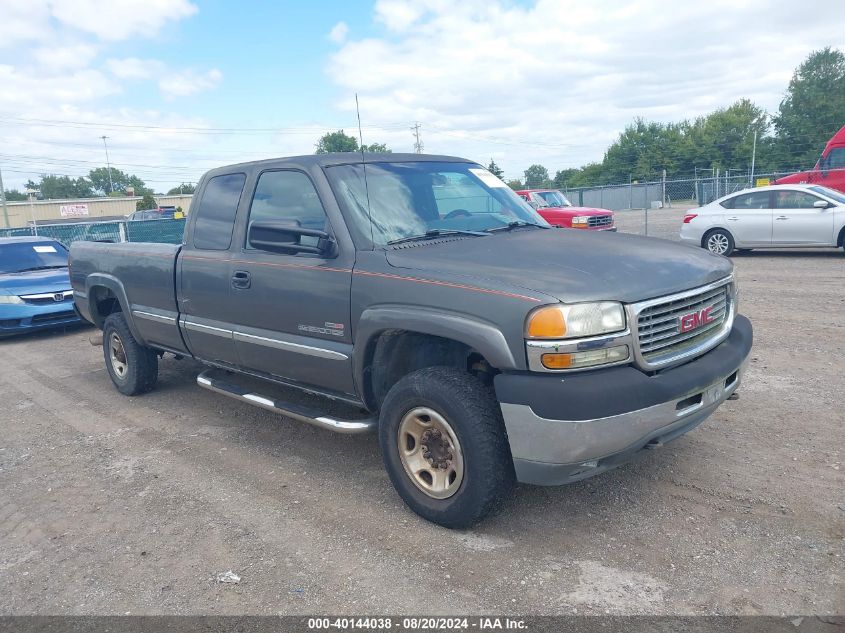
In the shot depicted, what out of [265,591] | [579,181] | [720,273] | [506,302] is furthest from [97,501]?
[579,181]

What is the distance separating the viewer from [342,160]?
4.21 m

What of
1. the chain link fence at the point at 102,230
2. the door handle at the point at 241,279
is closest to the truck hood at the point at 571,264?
the door handle at the point at 241,279

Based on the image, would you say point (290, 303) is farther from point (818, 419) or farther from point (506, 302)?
point (818, 419)

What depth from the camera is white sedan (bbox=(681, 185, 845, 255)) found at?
40.3 feet

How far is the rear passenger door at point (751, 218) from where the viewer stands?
12.9 metres

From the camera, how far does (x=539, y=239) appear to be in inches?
151

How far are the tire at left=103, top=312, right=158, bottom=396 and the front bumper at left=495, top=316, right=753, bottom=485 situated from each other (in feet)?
13.7

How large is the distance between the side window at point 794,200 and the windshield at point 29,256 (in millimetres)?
13178

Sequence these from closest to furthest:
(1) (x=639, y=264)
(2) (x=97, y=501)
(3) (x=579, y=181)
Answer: (1) (x=639, y=264) → (2) (x=97, y=501) → (3) (x=579, y=181)

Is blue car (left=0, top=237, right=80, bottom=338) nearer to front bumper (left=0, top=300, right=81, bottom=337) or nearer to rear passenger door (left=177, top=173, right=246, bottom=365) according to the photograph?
front bumper (left=0, top=300, right=81, bottom=337)

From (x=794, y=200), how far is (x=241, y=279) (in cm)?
1201

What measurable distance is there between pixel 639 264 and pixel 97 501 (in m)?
3.49

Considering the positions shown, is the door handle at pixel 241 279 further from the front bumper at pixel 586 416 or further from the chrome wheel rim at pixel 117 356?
the chrome wheel rim at pixel 117 356

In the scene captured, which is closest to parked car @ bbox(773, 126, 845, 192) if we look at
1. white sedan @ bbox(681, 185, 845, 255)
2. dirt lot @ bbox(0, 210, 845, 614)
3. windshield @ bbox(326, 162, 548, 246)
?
white sedan @ bbox(681, 185, 845, 255)
